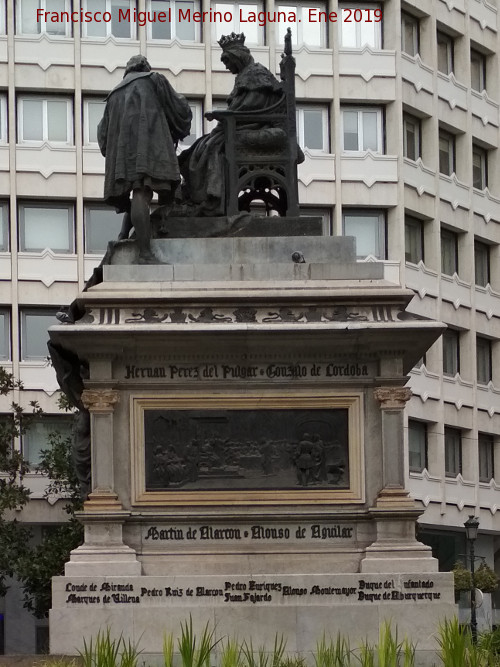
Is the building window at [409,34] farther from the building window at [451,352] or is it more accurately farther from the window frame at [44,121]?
the window frame at [44,121]

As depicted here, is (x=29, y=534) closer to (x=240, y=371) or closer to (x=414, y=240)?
(x=414, y=240)

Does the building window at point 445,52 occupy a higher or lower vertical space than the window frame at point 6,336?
higher

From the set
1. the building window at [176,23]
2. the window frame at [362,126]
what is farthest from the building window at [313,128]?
the building window at [176,23]

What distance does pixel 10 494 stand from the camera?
5022 centimetres

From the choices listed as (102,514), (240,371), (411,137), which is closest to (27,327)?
(411,137)

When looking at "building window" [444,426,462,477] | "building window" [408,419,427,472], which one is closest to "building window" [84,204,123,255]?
"building window" [408,419,427,472]

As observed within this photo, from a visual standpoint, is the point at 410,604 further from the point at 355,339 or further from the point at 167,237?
the point at 167,237

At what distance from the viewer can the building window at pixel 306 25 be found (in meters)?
66.6

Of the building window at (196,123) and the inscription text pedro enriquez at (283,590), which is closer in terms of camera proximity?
the inscription text pedro enriquez at (283,590)

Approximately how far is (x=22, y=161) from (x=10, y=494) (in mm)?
16302

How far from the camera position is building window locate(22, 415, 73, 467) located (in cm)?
6159

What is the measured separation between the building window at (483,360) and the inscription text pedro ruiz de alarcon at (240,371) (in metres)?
44.6

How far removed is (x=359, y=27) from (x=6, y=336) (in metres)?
15.0

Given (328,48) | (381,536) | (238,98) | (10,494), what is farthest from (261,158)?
(328,48)
